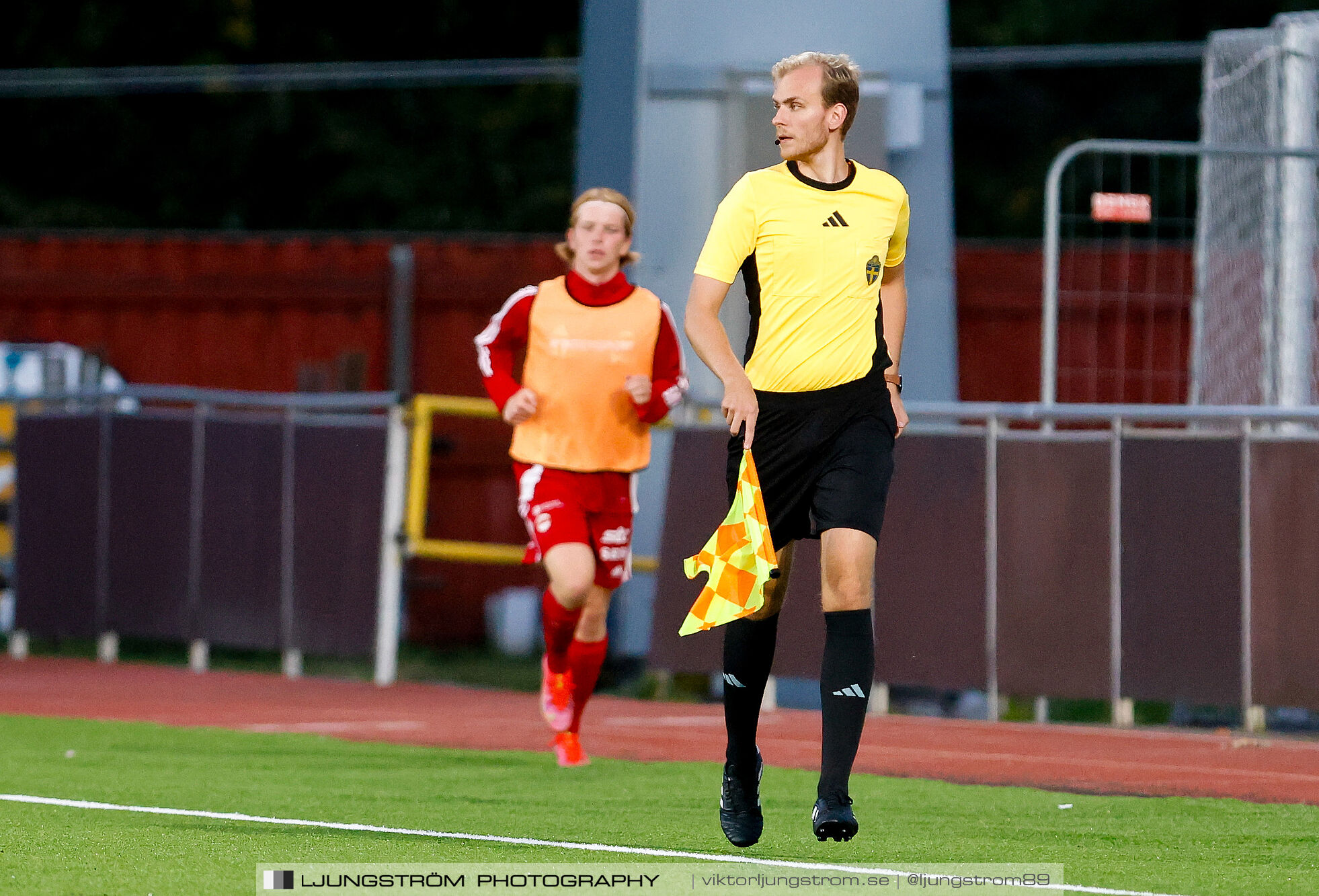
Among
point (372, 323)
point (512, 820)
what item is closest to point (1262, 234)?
point (512, 820)

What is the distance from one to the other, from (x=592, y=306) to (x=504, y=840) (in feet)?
10.1

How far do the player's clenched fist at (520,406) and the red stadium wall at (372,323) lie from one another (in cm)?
722

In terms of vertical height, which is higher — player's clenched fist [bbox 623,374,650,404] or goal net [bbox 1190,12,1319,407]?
goal net [bbox 1190,12,1319,407]

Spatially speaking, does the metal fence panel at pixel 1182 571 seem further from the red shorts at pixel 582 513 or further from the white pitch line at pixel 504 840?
the white pitch line at pixel 504 840

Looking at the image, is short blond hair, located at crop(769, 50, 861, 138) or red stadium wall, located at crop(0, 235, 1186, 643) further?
red stadium wall, located at crop(0, 235, 1186, 643)

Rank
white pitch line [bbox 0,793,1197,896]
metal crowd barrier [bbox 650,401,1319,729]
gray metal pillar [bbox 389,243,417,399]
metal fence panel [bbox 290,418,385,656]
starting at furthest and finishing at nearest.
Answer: gray metal pillar [bbox 389,243,417,399]
metal fence panel [bbox 290,418,385,656]
metal crowd barrier [bbox 650,401,1319,729]
white pitch line [bbox 0,793,1197,896]

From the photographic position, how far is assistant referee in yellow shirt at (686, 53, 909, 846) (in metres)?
6.41

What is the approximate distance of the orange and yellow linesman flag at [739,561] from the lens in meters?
6.39

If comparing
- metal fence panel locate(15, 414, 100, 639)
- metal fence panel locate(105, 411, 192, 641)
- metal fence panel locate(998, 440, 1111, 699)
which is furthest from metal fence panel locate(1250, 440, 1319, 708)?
metal fence panel locate(15, 414, 100, 639)

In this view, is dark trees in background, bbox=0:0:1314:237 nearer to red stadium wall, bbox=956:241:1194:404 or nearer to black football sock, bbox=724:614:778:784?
red stadium wall, bbox=956:241:1194:404

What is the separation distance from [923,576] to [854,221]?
16.8ft

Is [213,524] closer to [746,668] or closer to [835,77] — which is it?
[746,668]

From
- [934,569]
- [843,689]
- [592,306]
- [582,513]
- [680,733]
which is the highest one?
[592,306]

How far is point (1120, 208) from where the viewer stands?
11.4m
